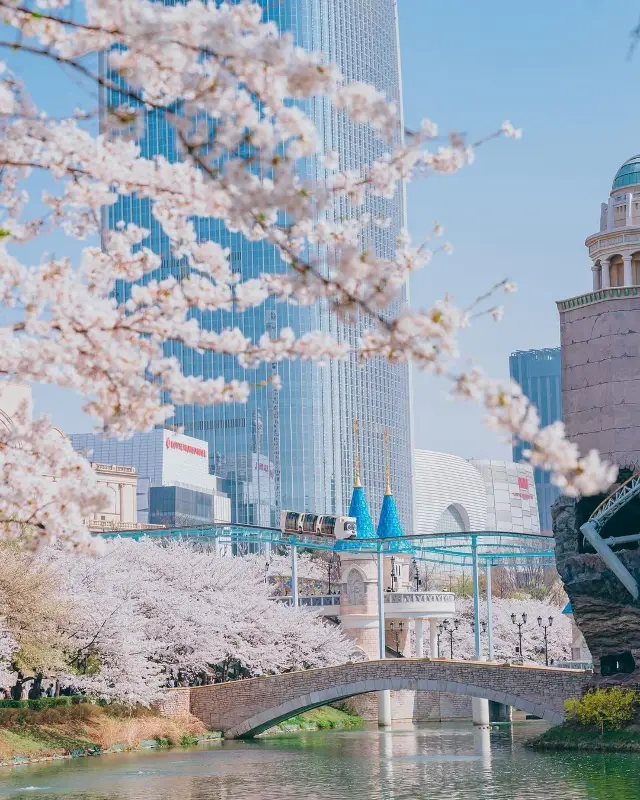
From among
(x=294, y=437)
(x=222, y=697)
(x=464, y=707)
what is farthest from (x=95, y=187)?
(x=294, y=437)

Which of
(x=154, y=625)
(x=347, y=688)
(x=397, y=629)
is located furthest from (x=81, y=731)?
(x=397, y=629)

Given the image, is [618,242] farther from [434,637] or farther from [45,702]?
[434,637]

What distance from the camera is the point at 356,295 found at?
8898mm

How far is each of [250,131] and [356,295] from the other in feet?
4.18

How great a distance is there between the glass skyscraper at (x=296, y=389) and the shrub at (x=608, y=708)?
96.7 m

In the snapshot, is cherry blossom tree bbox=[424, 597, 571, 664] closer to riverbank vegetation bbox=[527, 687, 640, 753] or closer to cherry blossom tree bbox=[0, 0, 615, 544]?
riverbank vegetation bbox=[527, 687, 640, 753]

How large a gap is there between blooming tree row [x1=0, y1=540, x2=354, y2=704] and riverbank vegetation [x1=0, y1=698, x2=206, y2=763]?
84cm

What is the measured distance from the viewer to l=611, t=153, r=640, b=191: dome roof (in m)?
48.2

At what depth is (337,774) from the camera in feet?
129

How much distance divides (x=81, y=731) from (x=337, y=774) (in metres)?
12.8

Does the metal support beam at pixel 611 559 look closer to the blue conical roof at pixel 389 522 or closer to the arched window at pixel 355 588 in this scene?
the arched window at pixel 355 588

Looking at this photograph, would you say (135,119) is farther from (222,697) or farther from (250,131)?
(222,697)

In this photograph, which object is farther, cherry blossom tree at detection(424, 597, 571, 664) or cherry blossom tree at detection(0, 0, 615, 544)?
cherry blossom tree at detection(424, 597, 571, 664)

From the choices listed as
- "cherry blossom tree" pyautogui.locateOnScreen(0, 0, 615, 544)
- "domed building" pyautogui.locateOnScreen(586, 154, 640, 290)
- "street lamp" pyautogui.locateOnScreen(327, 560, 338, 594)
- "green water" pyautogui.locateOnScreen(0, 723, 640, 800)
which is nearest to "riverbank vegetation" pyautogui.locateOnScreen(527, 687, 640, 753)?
"green water" pyautogui.locateOnScreen(0, 723, 640, 800)
